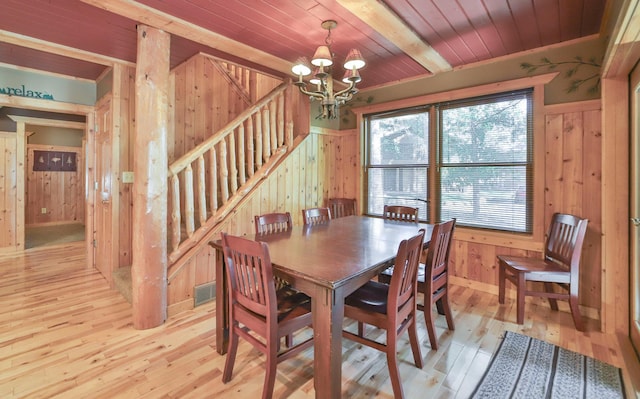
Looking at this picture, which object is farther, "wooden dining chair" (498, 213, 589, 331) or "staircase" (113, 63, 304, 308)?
"staircase" (113, 63, 304, 308)

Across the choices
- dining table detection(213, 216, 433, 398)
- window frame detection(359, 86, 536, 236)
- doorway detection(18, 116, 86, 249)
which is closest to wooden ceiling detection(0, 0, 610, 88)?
window frame detection(359, 86, 536, 236)

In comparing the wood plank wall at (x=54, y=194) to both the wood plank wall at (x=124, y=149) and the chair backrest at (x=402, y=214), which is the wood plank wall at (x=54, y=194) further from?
the chair backrest at (x=402, y=214)

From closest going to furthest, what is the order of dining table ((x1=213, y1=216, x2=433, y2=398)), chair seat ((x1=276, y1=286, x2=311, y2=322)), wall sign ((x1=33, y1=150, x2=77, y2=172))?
1. dining table ((x1=213, y1=216, x2=433, y2=398))
2. chair seat ((x1=276, y1=286, x2=311, y2=322))
3. wall sign ((x1=33, y1=150, x2=77, y2=172))

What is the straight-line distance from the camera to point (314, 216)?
10.2ft

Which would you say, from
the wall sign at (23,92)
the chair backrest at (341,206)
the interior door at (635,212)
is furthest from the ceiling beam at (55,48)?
the interior door at (635,212)

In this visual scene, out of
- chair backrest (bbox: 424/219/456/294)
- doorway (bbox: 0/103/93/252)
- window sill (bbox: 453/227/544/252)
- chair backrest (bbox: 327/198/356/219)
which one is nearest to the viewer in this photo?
chair backrest (bbox: 424/219/456/294)

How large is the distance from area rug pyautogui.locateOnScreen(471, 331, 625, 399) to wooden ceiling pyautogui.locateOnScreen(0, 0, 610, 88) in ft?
8.50

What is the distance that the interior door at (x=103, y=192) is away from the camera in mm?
3500

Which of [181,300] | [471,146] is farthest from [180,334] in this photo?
[471,146]

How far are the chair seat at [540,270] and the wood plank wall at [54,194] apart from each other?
908cm

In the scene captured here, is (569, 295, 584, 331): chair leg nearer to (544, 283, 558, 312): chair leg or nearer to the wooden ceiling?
(544, 283, 558, 312): chair leg

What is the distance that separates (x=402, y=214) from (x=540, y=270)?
1358 millimetres

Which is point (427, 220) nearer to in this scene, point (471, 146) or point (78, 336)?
point (471, 146)

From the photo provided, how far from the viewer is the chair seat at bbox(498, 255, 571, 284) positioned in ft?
8.38
